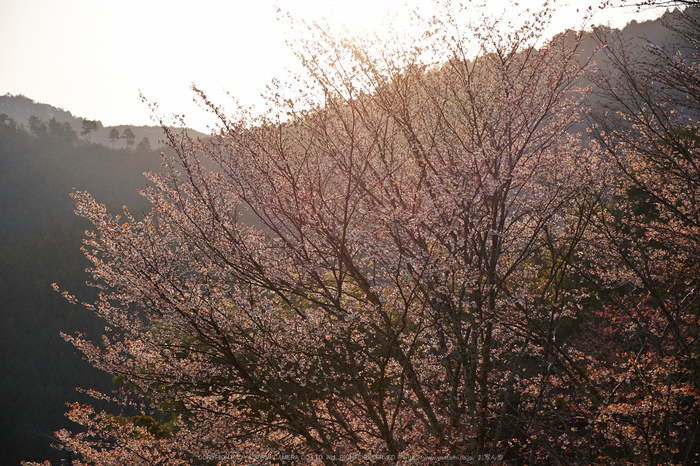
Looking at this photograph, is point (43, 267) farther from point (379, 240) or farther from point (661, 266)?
point (661, 266)

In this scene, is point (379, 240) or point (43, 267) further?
point (43, 267)

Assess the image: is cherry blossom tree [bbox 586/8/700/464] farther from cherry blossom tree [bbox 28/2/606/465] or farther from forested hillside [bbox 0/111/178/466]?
forested hillside [bbox 0/111/178/466]

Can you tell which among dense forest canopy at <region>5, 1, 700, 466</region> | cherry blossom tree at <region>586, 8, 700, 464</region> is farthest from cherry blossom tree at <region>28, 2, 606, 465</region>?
cherry blossom tree at <region>586, 8, 700, 464</region>

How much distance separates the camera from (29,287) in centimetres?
7094

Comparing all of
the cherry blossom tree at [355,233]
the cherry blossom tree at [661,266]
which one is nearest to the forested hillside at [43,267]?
the cherry blossom tree at [355,233]

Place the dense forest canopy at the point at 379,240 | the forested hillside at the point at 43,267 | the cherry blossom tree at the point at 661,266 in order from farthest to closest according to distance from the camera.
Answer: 1. the forested hillside at the point at 43,267
2. the cherry blossom tree at the point at 661,266
3. the dense forest canopy at the point at 379,240

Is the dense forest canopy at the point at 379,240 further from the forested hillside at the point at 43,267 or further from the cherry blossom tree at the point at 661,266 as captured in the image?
the forested hillside at the point at 43,267

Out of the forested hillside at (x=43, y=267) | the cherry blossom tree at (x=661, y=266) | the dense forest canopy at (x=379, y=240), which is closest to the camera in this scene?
the dense forest canopy at (x=379, y=240)

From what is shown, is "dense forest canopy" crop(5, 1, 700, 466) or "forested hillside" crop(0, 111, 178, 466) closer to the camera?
"dense forest canopy" crop(5, 1, 700, 466)

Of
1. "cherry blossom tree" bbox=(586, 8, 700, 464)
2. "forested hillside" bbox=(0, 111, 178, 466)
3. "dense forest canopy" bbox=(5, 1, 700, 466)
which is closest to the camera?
"dense forest canopy" bbox=(5, 1, 700, 466)

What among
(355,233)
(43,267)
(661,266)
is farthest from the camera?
(43,267)

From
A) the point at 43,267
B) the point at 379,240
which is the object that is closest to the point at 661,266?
the point at 379,240

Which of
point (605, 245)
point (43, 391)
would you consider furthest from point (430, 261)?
point (43, 391)

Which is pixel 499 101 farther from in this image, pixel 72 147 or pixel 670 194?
pixel 72 147
